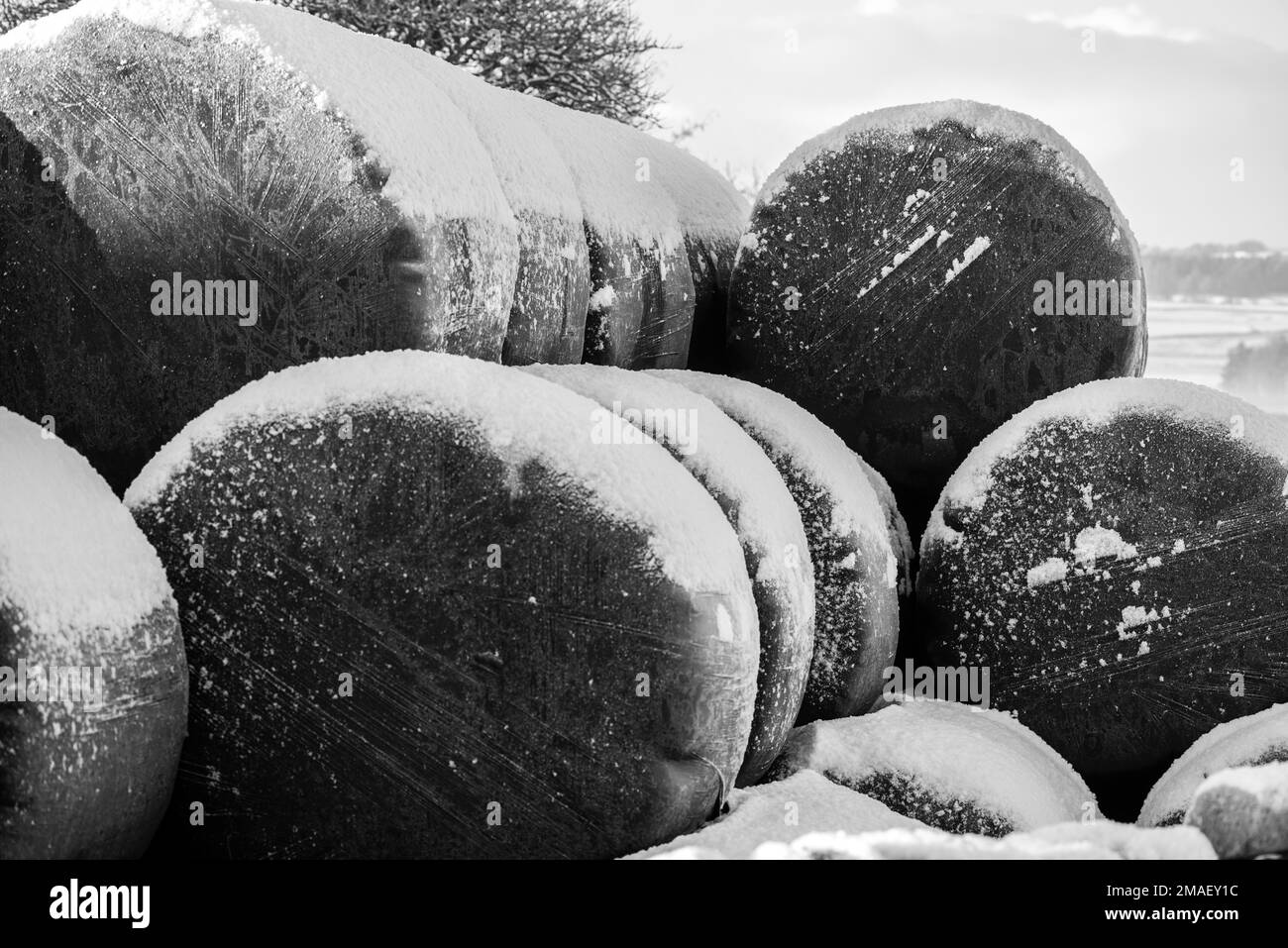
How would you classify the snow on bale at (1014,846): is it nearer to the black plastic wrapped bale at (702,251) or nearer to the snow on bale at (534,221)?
the snow on bale at (534,221)

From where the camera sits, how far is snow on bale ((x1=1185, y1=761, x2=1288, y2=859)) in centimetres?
167

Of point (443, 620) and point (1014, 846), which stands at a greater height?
point (443, 620)

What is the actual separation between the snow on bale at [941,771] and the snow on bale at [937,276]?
0.91 m

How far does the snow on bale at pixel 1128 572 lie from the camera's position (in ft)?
9.74

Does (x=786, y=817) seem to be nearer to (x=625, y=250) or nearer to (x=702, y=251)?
(x=625, y=250)

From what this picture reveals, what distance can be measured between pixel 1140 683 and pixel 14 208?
2503 mm

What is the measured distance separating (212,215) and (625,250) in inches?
42.1

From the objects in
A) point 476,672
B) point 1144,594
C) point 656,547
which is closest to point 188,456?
point 476,672

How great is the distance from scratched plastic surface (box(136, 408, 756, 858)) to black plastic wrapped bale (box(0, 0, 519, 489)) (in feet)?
1.20

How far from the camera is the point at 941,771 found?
2680 mm

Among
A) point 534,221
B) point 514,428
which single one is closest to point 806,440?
point 534,221

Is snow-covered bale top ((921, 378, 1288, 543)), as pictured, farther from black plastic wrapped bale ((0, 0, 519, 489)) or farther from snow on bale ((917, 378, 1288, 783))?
black plastic wrapped bale ((0, 0, 519, 489))

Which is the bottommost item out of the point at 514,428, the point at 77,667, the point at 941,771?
the point at 941,771

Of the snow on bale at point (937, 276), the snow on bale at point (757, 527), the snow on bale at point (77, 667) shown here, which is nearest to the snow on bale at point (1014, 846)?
the snow on bale at point (757, 527)
